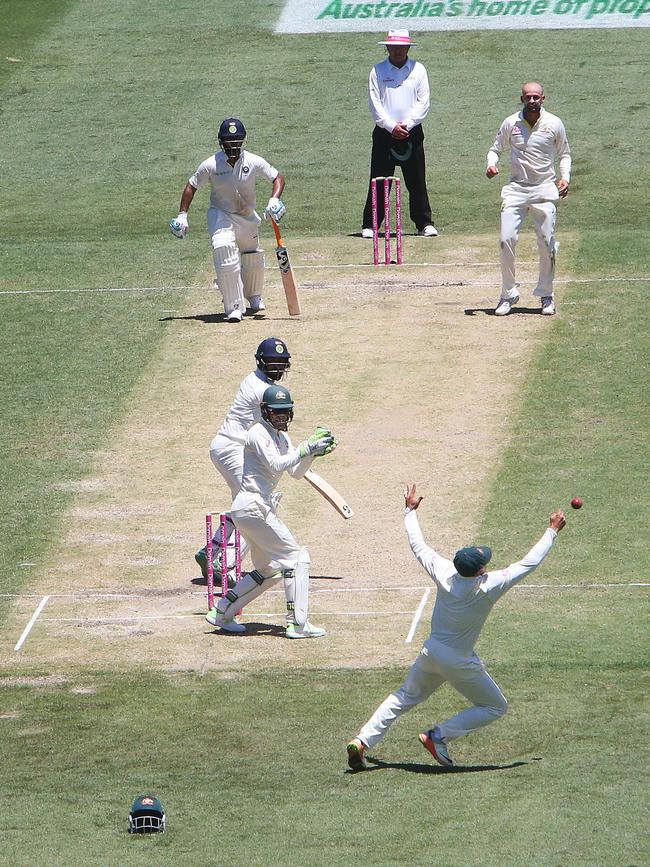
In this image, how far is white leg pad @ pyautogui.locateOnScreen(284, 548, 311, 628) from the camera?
43.9 feet

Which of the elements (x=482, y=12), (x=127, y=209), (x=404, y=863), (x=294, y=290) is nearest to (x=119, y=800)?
(x=404, y=863)

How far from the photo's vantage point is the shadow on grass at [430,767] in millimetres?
11242

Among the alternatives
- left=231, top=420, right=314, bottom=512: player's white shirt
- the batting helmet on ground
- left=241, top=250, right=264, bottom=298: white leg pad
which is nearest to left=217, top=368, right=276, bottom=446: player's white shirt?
left=231, top=420, right=314, bottom=512: player's white shirt

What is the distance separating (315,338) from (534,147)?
3242mm

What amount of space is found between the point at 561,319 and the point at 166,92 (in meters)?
10.9

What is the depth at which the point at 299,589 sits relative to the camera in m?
13.4

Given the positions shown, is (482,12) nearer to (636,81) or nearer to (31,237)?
(636,81)

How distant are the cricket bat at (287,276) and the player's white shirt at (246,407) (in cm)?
573

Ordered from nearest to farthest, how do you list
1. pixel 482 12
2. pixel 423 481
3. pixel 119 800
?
1. pixel 119 800
2. pixel 423 481
3. pixel 482 12

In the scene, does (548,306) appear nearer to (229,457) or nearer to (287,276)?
(287,276)

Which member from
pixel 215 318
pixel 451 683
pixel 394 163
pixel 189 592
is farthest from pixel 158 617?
pixel 394 163

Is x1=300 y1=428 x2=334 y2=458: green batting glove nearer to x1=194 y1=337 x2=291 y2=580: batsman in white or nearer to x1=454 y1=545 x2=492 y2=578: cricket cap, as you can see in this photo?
x1=194 y1=337 x2=291 y2=580: batsman in white

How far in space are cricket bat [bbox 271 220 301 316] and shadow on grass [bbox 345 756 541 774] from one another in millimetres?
9553

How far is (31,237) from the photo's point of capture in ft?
79.1
